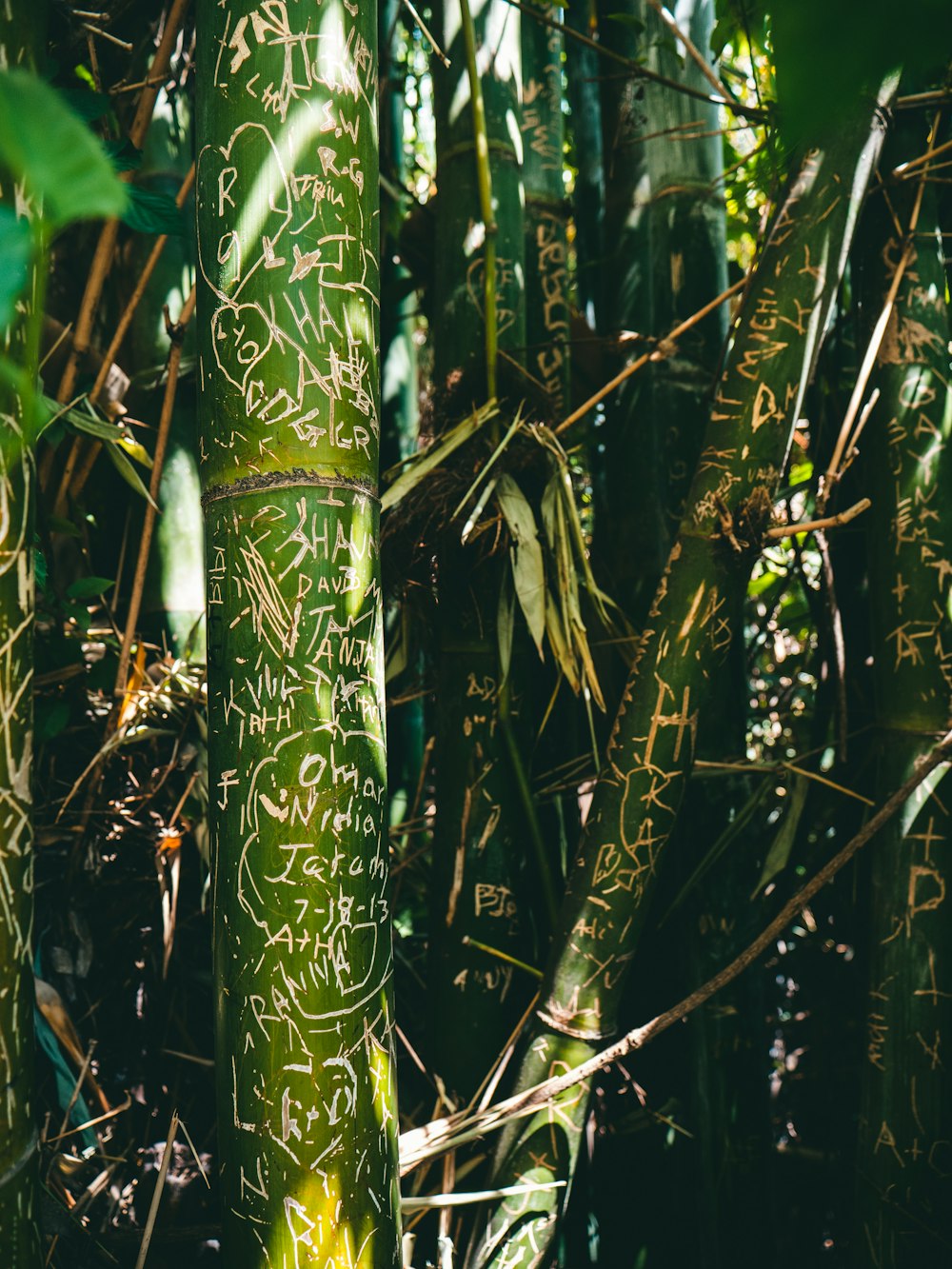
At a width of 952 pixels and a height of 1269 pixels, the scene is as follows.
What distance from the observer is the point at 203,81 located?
842 mm

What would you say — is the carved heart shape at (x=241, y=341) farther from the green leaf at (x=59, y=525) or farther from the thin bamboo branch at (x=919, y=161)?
the thin bamboo branch at (x=919, y=161)

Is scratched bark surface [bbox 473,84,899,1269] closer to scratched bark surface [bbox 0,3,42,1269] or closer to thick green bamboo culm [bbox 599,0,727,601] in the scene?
thick green bamboo culm [bbox 599,0,727,601]

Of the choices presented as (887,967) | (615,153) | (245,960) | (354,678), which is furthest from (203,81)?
(887,967)

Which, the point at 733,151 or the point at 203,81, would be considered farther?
the point at 733,151

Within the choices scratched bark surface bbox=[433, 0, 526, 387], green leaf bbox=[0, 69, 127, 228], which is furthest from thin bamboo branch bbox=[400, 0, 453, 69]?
green leaf bbox=[0, 69, 127, 228]

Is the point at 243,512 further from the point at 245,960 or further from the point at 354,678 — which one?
the point at 245,960

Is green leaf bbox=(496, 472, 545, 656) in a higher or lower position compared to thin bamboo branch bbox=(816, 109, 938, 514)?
lower

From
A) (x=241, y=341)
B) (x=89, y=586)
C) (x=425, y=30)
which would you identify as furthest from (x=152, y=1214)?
(x=425, y=30)

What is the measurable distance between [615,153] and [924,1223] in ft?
4.95

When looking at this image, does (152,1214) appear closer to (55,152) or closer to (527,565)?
(527,565)

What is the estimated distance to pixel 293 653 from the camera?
Result: 787 mm

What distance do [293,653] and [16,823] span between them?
0.23 m

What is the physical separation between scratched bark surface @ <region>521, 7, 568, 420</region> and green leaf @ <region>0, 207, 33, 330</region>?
117 centimetres

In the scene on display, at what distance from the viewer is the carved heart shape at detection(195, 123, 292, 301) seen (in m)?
0.80
